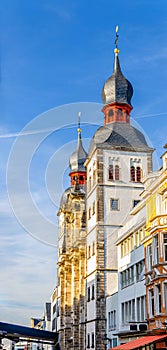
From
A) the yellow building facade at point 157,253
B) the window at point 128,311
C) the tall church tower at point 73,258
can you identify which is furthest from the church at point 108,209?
the yellow building facade at point 157,253

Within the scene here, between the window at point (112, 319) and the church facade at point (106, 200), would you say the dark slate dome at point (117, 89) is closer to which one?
the church facade at point (106, 200)

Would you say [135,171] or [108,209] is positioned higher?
[135,171]

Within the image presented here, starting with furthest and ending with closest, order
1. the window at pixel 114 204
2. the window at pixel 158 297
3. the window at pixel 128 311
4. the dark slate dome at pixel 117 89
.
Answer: the dark slate dome at pixel 117 89, the window at pixel 114 204, the window at pixel 128 311, the window at pixel 158 297

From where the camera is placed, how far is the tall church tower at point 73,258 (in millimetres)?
77688

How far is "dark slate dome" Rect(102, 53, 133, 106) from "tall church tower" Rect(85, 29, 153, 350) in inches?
41.2

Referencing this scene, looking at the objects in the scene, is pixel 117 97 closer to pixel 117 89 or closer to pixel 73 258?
pixel 117 89

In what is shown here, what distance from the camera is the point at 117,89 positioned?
77.2m

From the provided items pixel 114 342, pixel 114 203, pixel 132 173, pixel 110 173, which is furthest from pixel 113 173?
pixel 114 342

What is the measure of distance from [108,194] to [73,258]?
1846 centimetres

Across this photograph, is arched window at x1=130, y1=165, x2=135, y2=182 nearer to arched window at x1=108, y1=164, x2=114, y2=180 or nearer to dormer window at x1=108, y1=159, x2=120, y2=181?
dormer window at x1=108, y1=159, x2=120, y2=181

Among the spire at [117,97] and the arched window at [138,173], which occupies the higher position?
the spire at [117,97]

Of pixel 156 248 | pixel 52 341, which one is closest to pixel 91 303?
pixel 156 248

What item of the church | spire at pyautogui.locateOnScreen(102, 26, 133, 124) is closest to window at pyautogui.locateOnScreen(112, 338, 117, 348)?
the church

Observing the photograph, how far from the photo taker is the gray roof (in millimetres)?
70500
